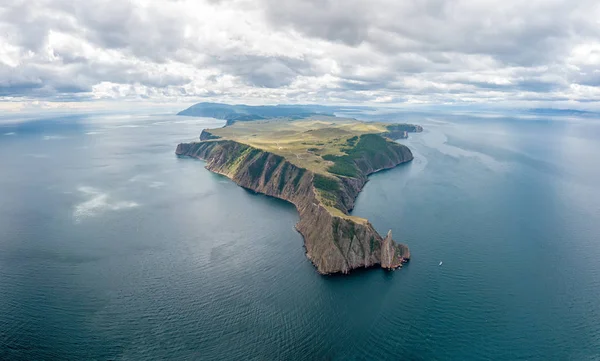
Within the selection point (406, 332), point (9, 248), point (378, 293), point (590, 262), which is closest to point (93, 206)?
point (9, 248)

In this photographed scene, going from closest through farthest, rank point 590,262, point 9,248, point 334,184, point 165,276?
point 165,276 → point 590,262 → point 9,248 → point 334,184

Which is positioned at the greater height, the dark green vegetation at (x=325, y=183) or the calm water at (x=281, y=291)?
the dark green vegetation at (x=325, y=183)

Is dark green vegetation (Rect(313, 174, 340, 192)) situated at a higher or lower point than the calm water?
higher

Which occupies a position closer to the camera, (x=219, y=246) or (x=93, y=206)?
(x=219, y=246)

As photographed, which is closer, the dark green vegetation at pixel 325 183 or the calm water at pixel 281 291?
the calm water at pixel 281 291

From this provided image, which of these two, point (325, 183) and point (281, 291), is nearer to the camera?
point (281, 291)

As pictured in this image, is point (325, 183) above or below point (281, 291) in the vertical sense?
above

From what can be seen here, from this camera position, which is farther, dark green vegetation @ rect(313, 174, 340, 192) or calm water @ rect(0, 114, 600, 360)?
dark green vegetation @ rect(313, 174, 340, 192)

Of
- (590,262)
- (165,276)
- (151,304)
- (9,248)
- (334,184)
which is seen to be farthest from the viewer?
(334,184)

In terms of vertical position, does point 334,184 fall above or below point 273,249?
above

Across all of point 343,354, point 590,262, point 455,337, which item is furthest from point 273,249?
point 590,262

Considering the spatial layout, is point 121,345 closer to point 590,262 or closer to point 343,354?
point 343,354
